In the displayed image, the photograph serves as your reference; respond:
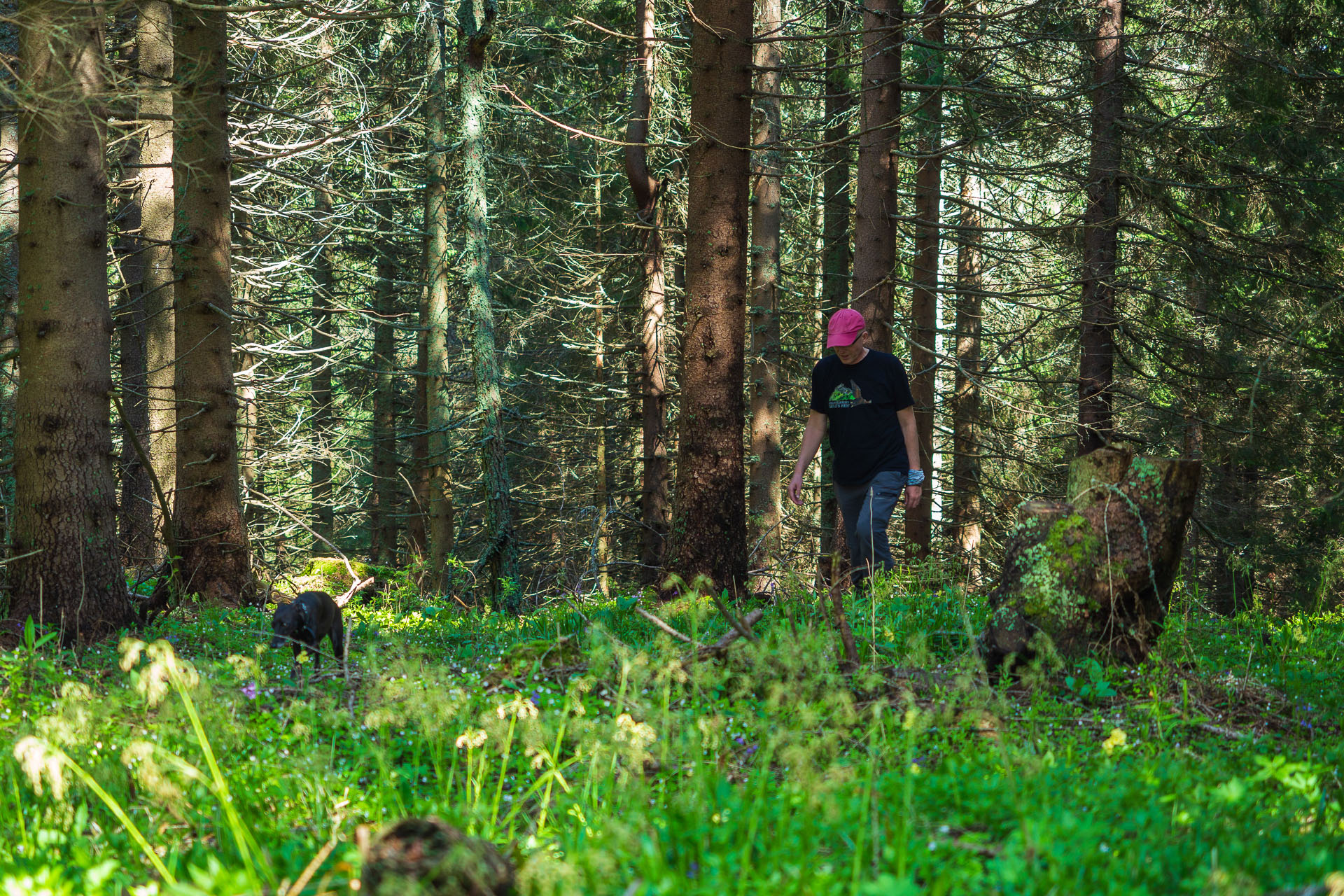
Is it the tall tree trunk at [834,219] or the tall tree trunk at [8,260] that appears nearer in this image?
the tall tree trunk at [8,260]

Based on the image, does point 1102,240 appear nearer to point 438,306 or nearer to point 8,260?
point 438,306

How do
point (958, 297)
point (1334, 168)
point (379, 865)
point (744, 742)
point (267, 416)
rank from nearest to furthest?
point (379, 865) < point (744, 742) < point (1334, 168) < point (958, 297) < point (267, 416)

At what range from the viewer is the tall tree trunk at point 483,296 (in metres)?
11.7

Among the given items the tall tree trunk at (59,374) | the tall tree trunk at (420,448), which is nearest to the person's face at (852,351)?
the tall tree trunk at (59,374)

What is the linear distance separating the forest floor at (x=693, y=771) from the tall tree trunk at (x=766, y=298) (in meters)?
8.71

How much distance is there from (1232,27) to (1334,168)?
90.1 inches

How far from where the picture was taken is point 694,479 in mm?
7387

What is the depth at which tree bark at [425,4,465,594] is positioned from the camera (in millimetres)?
15336

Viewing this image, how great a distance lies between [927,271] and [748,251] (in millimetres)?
2825

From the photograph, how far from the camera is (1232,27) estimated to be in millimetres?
11633

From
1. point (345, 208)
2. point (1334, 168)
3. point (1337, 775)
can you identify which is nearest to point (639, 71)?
point (345, 208)

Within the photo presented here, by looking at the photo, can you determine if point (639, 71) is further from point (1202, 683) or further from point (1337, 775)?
point (1337, 775)

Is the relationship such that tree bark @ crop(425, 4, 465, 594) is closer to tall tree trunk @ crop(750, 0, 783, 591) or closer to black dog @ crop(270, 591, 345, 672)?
tall tree trunk @ crop(750, 0, 783, 591)

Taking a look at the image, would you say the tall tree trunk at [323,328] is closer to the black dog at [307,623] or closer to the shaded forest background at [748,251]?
the shaded forest background at [748,251]
